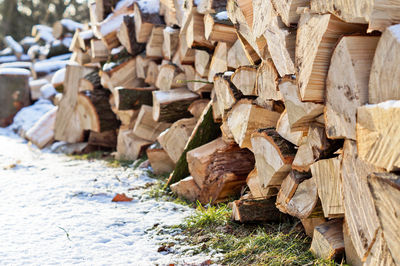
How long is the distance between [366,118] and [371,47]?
0.89 feet

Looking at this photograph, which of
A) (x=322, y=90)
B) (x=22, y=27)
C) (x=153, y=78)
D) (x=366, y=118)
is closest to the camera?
(x=366, y=118)

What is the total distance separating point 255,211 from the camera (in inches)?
84.7

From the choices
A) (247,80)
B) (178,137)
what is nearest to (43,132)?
(178,137)

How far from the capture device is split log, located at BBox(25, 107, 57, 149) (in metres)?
5.23

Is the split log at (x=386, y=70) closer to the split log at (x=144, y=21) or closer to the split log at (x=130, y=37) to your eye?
the split log at (x=144, y=21)

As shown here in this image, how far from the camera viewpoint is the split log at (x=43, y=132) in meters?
5.23

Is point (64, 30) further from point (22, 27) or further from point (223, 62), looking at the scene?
point (22, 27)

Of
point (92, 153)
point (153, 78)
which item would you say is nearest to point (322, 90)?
point (153, 78)

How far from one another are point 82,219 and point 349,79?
5.72 ft

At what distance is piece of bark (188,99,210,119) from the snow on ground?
667 mm

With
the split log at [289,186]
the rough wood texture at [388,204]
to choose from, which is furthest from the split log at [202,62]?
the rough wood texture at [388,204]

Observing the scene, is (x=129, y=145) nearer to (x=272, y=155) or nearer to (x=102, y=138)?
(x=102, y=138)

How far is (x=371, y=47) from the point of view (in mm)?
1402

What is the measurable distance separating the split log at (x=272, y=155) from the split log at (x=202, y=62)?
113 cm
